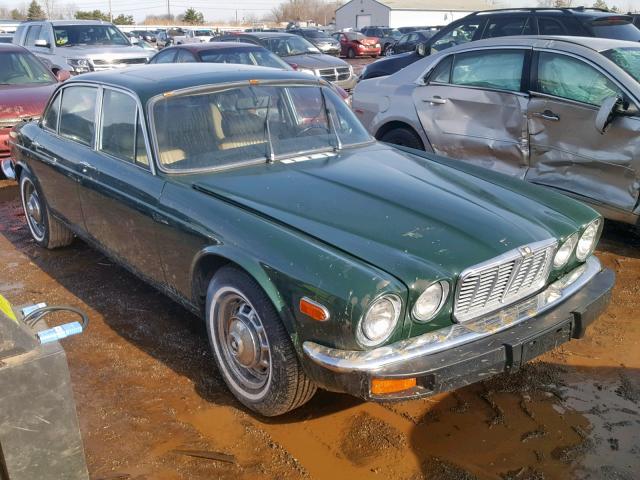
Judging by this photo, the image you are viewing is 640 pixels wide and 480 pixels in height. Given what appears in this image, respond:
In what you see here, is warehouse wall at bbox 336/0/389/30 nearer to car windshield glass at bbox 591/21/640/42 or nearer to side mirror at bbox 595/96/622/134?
car windshield glass at bbox 591/21/640/42

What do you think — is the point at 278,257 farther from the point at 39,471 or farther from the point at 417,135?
the point at 417,135

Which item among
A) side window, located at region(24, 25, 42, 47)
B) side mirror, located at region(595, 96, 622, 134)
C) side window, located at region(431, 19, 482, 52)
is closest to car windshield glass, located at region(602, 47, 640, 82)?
side mirror, located at region(595, 96, 622, 134)

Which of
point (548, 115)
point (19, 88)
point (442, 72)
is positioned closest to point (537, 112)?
point (548, 115)

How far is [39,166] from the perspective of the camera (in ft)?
16.9

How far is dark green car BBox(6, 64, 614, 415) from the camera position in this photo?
2.74 meters

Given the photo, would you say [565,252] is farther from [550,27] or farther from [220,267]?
[550,27]

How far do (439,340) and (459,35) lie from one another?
28.8 feet

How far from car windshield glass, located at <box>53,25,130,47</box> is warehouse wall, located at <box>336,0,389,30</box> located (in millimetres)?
49309

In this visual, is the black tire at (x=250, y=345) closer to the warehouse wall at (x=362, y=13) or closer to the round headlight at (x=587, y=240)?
the round headlight at (x=587, y=240)

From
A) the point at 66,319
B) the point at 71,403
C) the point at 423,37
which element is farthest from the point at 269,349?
the point at 423,37

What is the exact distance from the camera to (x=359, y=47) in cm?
3083

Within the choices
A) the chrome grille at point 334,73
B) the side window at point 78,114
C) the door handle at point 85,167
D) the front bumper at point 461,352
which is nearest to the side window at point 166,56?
the chrome grille at point 334,73

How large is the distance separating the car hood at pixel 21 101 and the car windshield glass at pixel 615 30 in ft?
23.9

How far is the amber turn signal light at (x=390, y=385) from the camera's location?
2.67 metres
